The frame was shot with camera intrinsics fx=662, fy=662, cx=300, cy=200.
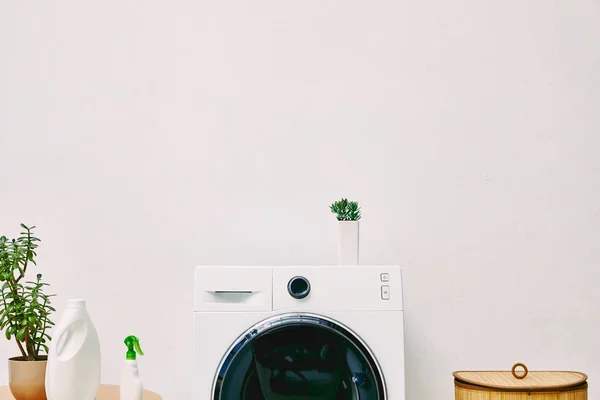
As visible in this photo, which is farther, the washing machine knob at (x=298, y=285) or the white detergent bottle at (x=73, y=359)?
the washing machine knob at (x=298, y=285)

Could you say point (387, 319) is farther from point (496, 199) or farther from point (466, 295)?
point (496, 199)

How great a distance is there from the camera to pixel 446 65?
2.21m

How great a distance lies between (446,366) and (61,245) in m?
1.31

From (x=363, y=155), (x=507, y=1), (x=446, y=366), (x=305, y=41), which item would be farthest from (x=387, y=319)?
(x=507, y=1)

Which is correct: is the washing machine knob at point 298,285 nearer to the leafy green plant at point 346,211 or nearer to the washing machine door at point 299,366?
the washing machine door at point 299,366

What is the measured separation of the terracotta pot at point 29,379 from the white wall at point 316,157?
41 cm

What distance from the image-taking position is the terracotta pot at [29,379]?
67.6 inches

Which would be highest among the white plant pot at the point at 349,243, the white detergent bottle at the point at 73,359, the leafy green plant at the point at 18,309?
the white plant pot at the point at 349,243

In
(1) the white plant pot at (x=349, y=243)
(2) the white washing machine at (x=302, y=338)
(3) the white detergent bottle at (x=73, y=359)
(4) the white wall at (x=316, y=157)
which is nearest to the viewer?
(3) the white detergent bottle at (x=73, y=359)

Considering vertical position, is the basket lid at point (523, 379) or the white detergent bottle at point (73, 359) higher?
the white detergent bottle at point (73, 359)

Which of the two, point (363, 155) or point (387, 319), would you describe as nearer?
point (387, 319)

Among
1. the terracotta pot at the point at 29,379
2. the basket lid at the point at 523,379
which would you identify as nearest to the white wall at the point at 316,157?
the basket lid at the point at 523,379

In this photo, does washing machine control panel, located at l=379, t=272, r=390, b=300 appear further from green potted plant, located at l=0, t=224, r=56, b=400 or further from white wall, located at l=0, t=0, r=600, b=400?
green potted plant, located at l=0, t=224, r=56, b=400

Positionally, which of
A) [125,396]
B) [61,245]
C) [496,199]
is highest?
[496,199]
